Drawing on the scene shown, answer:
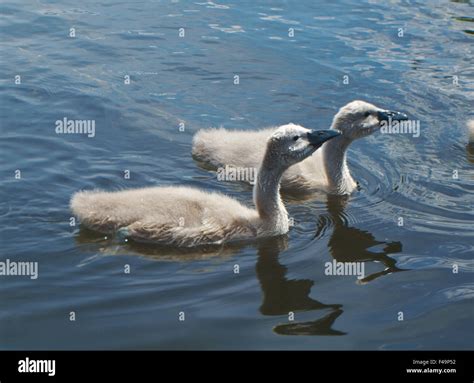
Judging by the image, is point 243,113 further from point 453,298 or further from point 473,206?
point 453,298

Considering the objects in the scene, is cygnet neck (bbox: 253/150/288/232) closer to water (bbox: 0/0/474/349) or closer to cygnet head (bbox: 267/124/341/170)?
cygnet head (bbox: 267/124/341/170)

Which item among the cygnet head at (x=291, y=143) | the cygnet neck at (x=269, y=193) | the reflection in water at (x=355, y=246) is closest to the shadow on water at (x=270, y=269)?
the cygnet neck at (x=269, y=193)

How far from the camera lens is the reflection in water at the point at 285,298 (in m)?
7.21

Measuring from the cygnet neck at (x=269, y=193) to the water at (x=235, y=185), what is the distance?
10.2 inches

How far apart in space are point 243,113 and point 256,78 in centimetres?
115

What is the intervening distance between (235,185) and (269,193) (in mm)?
1607

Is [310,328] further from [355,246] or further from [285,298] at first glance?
[355,246]

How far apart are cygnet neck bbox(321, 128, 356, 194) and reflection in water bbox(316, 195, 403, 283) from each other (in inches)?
21.9

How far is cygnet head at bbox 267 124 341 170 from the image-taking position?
887 cm

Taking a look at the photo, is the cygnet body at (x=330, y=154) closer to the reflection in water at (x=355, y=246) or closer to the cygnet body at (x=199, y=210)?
the reflection in water at (x=355, y=246)

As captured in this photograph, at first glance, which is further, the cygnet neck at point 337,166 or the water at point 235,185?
the cygnet neck at point 337,166

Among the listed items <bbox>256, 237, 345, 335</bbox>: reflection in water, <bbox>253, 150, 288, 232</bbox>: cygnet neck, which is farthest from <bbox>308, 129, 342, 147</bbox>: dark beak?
<bbox>256, 237, 345, 335</bbox>: reflection in water

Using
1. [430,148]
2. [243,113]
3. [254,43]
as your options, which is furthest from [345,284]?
[254,43]

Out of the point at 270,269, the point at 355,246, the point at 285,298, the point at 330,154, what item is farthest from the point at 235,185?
the point at 285,298
